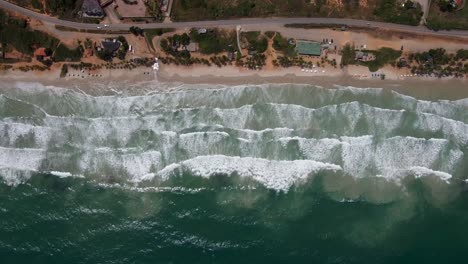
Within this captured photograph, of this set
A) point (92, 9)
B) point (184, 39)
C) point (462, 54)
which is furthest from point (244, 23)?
point (462, 54)

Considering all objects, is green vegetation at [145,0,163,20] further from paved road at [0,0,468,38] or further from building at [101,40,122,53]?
building at [101,40,122,53]

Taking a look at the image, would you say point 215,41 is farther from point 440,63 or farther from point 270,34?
point 440,63

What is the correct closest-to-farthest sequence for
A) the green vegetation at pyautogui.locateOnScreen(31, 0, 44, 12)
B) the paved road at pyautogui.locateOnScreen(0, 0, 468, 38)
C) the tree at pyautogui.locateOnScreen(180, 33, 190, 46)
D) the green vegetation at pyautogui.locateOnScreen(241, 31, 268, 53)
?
the green vegetation at pyautogui.locateOnScreen(241, 31, 268, 53)
the paved road at pyautogui.locateOnScreen(0, 0, 468, 38)
the tree at pyautogui.locateOnScreen(180, 33, 190, 46)
the green vegetation at pyautogui.locateOnScreen(31, 0, 44, 12)

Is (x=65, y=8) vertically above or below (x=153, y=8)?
below

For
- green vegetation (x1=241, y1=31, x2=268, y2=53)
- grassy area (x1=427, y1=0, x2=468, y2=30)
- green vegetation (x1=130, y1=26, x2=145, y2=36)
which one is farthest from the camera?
green vegetation (x1=130, y1=26, x2=145, y2=36)

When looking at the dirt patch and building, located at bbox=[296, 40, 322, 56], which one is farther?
the dirt patch

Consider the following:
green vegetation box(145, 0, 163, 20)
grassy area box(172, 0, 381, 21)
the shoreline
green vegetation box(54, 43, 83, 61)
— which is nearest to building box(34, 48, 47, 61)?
green vegetation box(54, 43, 83, 61)

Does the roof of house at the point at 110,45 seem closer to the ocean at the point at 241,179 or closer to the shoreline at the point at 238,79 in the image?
the shoreline at the point at 238,79
